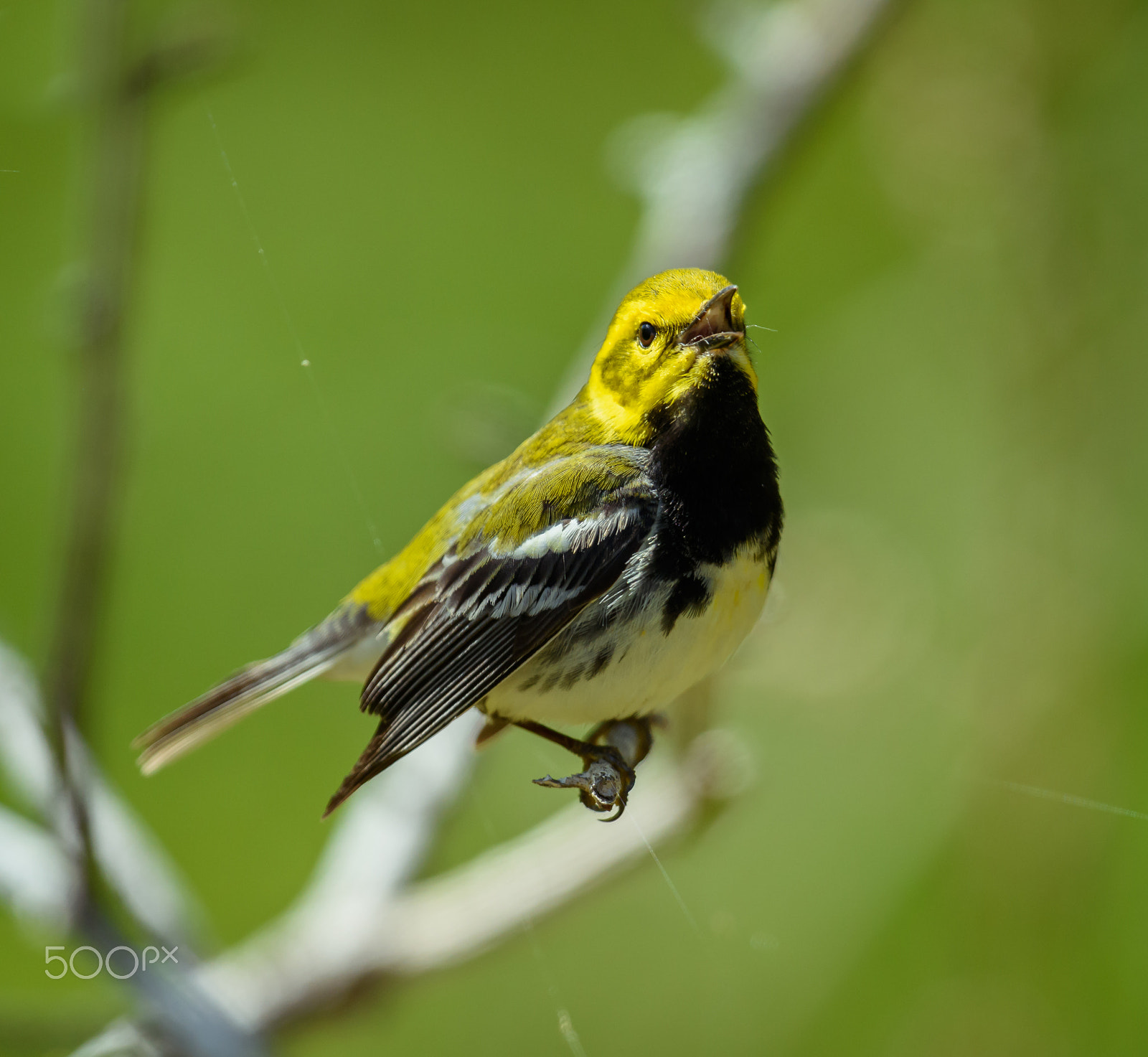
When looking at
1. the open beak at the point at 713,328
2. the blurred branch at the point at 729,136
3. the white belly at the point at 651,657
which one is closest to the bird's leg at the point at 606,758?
the white belly at the point at 651,657

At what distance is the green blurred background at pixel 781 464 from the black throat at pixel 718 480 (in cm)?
54

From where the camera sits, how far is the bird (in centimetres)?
145

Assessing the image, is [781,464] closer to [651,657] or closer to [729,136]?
[729,136]

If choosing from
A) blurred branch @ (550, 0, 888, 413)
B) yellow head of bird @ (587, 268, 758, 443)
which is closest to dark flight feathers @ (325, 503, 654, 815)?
yellow head of bird @ (587, 268, 758, 443)

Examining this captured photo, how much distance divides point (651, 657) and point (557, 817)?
1.30 m

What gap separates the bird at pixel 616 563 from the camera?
4.75 ft

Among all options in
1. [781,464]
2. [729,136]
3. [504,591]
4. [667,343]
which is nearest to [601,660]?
[504,591]

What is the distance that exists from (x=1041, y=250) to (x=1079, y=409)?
1.23 ft

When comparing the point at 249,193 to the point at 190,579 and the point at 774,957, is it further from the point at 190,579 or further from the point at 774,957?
the point at 774,957

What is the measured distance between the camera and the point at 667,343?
1519 mm

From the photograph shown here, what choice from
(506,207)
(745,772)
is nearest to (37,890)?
(745,772)

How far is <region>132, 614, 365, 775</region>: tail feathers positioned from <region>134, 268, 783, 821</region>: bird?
13cm

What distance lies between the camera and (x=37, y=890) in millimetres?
1714

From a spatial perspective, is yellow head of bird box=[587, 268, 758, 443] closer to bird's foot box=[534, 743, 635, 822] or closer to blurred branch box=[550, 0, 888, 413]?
bird's foot box=[534, 743, 635, 822]
